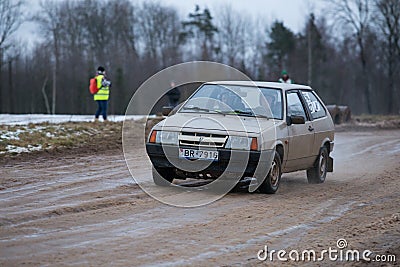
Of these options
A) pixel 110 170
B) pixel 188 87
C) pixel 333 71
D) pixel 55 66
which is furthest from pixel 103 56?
pixel 110 170

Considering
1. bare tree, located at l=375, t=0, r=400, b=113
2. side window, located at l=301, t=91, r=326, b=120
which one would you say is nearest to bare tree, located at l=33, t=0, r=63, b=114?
bare tree, located at l=375, t=0, r=400, b=113

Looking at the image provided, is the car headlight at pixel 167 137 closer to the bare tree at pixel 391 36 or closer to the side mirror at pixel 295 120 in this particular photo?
the side mirror at pixel 295 120

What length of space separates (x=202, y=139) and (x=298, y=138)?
186 cm

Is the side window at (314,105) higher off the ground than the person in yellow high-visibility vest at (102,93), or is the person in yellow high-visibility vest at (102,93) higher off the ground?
the person in yellow high-visibility vest at (102,93)

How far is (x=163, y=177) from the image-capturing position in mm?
9391

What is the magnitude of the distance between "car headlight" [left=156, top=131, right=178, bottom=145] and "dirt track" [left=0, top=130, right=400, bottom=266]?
784 millimetres

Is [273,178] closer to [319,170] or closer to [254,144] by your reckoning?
[254,144]

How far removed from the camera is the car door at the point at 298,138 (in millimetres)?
9797

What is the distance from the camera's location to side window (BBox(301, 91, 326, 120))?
35.7ft

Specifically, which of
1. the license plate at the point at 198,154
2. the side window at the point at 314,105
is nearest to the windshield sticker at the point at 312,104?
the side window at the point at 314,105

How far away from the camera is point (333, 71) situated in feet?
197

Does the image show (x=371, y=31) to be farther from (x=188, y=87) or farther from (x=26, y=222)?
(x=26, y=222)

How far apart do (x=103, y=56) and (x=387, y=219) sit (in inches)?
2354

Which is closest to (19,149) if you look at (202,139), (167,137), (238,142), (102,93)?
(167,137)
